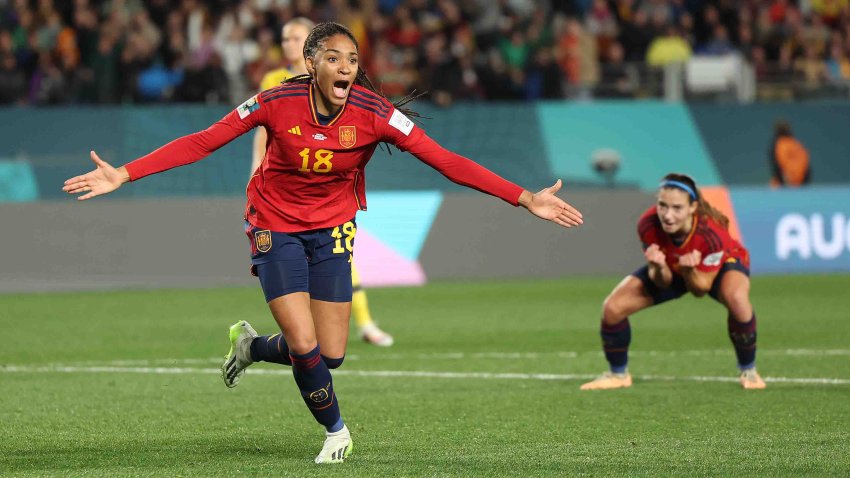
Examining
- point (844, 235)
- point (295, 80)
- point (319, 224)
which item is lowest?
point (844, 235)

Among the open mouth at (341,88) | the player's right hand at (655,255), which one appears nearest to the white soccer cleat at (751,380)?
the player's right hand at (655,255)

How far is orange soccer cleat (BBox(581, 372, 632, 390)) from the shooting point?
33.0 ft

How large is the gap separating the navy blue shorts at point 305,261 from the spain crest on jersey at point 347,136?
0.48 meters

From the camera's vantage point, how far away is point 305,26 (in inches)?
462

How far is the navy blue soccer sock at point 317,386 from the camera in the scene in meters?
7.19

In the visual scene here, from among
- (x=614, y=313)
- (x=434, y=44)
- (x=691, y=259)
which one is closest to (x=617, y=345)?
(x=614, y=313)

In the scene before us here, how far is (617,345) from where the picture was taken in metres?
10.2

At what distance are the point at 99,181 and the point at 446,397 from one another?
360 centimetres

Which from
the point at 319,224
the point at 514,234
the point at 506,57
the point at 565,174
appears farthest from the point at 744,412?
the point at 506,57

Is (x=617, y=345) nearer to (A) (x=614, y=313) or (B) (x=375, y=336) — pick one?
(A) (x=614, y=313)

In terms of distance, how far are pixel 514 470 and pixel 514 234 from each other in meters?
12.4

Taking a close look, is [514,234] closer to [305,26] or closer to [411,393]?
[305,26]

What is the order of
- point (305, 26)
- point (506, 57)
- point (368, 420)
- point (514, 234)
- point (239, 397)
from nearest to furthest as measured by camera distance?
1. point (368, 420)
2. point (239, 397)
3. point (305, 26)
4. point (514, 234)
5. point (506, 57)

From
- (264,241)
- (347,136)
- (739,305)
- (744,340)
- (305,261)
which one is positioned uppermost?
(347,136)
